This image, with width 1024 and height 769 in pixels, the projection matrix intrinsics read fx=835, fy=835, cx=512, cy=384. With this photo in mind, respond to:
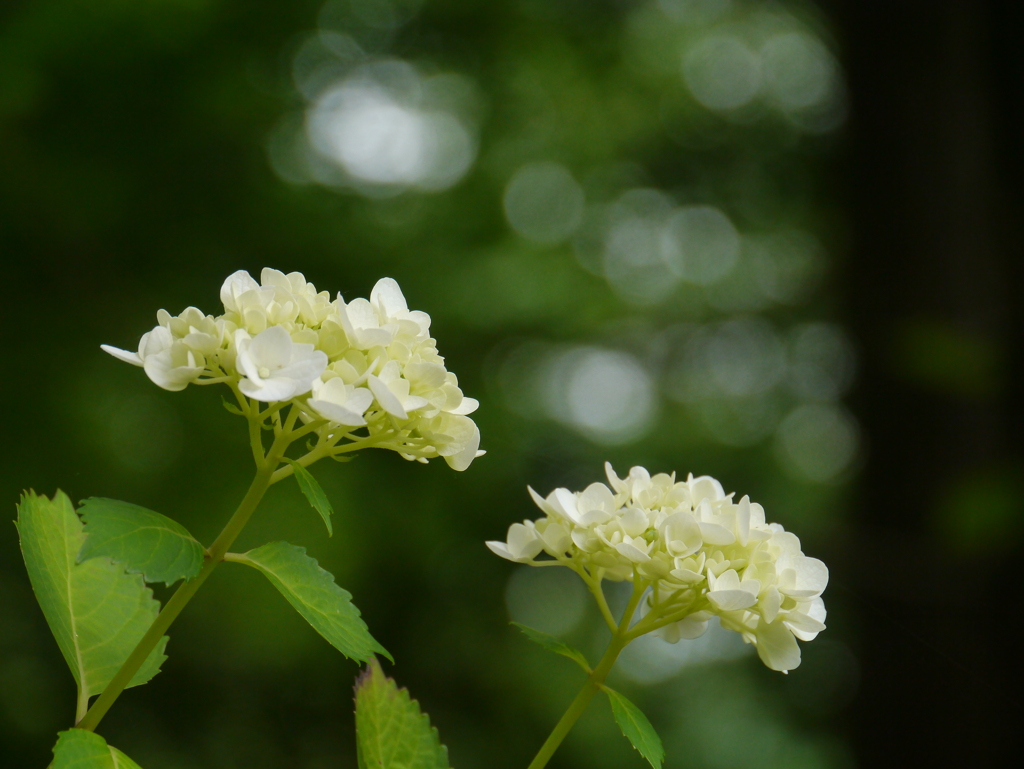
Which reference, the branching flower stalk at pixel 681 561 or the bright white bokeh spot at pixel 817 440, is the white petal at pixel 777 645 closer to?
the branching flower stalk at pixel 681 561

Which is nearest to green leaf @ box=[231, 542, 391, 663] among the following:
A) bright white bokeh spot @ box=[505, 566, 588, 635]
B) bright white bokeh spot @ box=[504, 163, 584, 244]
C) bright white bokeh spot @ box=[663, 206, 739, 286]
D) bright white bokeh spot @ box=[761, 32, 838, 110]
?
bright white bokeh spot @ box=[504, 163, 584, 244]

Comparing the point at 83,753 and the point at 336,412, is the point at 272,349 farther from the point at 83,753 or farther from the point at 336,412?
the point at 83,753

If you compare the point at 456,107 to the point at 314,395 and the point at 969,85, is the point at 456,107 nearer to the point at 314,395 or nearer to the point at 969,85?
the point at 969,85

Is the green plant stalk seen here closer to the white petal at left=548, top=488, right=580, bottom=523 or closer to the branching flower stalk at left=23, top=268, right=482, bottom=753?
the branching flower stalk at left=23, top=268, right=482, bottom=753

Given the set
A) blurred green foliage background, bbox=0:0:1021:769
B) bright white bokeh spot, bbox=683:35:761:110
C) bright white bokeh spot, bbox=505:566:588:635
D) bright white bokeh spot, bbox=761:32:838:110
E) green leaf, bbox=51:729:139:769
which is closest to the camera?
green leaf, bbox=51:729:139:769

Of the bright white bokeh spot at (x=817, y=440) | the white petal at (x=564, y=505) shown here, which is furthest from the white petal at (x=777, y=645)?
the bright white bokeh spot at (x=817, y=440)

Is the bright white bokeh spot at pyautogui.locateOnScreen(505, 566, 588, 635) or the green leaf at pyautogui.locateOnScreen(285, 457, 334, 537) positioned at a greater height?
the green leaf at pyautogui.locateOnScreen(285, 457, 334, 537)

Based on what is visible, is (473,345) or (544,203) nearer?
(473,345)

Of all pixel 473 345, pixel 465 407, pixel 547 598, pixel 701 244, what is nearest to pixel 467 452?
pixel 465 407
